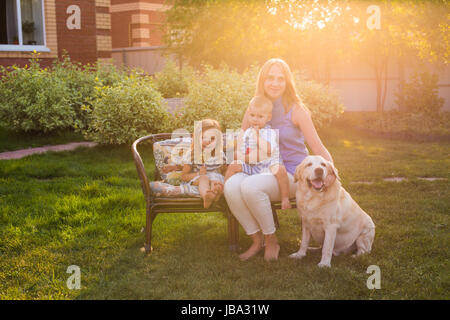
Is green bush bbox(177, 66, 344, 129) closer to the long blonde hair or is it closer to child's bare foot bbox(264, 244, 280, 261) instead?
the long blonde hair

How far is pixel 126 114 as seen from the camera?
8078 mm

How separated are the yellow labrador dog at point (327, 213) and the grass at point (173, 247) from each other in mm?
137

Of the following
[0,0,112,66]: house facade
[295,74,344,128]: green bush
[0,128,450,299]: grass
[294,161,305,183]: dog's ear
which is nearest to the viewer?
[0,128,450,299]: grass

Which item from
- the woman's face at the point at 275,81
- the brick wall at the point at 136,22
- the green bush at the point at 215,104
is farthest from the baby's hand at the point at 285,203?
the brick wall at the point at 136,22

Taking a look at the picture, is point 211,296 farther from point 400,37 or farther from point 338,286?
point 400,37

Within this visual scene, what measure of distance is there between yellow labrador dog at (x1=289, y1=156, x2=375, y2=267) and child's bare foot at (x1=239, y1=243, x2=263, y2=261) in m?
0.28

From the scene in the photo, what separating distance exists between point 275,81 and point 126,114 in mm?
4505

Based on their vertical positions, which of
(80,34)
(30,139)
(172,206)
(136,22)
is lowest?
(30,139)

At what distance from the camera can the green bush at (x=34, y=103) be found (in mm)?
8875

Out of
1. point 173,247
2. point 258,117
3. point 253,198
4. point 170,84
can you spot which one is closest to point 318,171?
point 253,198

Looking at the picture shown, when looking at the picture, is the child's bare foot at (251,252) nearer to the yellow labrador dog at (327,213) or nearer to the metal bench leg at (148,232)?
the yellow labrador dog at (327,213)

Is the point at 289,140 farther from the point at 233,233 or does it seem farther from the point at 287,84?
the point at 233,233

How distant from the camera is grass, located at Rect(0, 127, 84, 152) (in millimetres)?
8812

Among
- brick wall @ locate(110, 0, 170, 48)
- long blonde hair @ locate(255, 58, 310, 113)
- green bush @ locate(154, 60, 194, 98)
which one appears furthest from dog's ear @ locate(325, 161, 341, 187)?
brick wall @ locate(110, 0, 170, 48)
